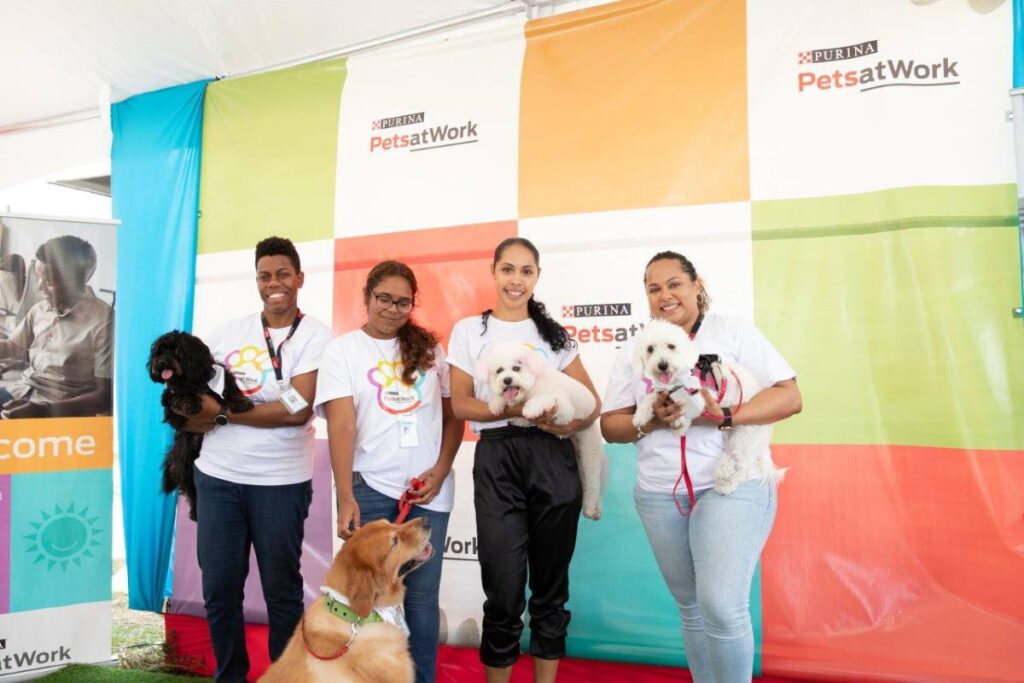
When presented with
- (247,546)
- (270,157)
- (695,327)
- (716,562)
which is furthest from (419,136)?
(716,562)

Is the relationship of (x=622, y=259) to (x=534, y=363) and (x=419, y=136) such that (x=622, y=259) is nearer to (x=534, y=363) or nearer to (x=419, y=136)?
(x=534, y=363)

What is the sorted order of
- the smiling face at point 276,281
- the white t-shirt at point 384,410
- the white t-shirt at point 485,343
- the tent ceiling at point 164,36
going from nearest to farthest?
the white t-shirt at point 384,410 → the white t-shirt at point 485,343 → the smiling face at point 276,281 → the tent ceiling at point 164,36

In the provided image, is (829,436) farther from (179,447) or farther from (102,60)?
(102,60)

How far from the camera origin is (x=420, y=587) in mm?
2371

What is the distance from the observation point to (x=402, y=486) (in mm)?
2428

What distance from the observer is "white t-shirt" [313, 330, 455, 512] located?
2.44 metres

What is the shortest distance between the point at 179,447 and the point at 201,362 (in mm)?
416

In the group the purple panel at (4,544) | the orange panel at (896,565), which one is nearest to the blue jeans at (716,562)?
the orange panel at (896,565)

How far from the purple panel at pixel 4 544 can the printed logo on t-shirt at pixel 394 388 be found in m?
1.94

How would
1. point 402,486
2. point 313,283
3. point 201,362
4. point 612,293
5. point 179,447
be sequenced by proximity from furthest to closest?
point 313,283 < point 612,293 < point 179,447 < point 201,362 < point 402,486

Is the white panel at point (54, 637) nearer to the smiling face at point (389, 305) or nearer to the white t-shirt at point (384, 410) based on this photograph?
the white t-shirt at point (384, 410)

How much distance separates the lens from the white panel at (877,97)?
9.06 feet

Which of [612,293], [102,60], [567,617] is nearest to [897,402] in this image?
[612,293]

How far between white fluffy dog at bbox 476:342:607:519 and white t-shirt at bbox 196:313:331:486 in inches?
27.9
